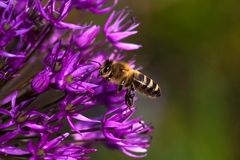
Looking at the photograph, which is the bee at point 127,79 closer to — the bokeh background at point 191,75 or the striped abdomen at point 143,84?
the striped abdomen at point 143,84

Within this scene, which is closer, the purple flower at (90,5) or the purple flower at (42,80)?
the purple flower at (42,80)

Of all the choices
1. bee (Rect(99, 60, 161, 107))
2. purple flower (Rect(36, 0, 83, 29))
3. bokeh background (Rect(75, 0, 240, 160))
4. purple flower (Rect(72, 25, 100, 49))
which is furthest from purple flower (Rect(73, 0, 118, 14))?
bokeh background (Rect(75, 0, 240, 160))

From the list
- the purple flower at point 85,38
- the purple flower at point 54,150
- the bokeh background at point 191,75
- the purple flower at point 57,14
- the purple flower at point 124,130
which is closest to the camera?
the purple flower at point 54,150

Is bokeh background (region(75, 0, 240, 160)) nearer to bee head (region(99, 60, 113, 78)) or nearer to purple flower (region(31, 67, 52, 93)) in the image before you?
bee head (region(99, 60, 113, 78))

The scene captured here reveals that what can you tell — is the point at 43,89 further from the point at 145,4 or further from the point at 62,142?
the point at 145,4

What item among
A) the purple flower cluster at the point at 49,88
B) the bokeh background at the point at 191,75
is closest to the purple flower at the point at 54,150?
the purple flower cluster at the point at 49,88
